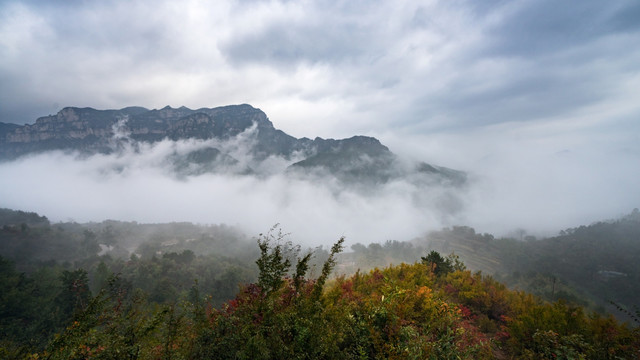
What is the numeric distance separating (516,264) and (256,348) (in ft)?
503

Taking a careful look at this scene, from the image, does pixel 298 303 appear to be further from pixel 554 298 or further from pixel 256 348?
pixel 554 298

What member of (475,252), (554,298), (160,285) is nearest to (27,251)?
(160,285)

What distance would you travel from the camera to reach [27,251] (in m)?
101

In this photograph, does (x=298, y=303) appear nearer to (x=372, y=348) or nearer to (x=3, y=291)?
(x=372, y=348)

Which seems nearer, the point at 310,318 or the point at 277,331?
the point at 277,331

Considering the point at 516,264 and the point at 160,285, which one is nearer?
the point at 160,285

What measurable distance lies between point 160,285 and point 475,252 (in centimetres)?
14207

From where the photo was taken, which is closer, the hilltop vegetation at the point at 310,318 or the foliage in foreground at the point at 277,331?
→ the foliage in foreground at the point at 277,331

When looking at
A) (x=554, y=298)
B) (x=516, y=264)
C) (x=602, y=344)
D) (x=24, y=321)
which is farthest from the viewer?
(x=516, y=264)

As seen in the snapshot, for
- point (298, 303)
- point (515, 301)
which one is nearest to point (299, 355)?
point (298, 303)

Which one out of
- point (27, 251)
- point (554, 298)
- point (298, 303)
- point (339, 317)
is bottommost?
point (27, 251)

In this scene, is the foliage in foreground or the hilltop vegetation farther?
the hilltop vegetation

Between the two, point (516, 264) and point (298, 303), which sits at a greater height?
point (298, 303)

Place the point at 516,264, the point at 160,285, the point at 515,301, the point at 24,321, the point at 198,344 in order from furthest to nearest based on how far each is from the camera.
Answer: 1. the point at 516,264
2. the point at 160,285
3. the point at 24,321
4. the point at 515,301
5. the point at 198,344
